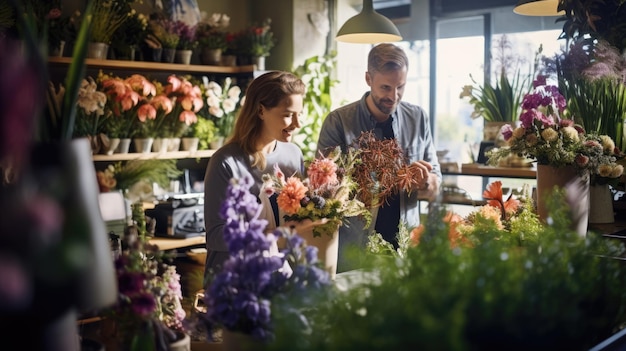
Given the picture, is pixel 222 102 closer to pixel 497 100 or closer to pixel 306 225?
pixel 497 100

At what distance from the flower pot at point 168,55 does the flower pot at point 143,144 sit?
65 cm

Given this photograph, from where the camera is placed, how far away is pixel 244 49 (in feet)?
18.2

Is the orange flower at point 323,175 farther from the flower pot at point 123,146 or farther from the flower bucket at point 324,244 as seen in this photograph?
the flower pot at point 123,146

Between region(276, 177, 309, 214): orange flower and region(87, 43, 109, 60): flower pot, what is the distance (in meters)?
2.85

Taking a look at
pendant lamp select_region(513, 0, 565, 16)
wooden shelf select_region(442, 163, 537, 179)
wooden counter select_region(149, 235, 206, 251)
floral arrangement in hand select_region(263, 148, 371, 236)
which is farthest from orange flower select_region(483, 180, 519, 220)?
wooden counter select_region(149, 235, 206, 251)

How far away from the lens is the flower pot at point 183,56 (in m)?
5.17

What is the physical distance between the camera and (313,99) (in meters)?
5.84

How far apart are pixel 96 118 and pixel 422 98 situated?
3116 millimetres

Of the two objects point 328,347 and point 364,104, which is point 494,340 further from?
point 364,104

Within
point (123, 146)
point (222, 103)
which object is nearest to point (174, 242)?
point (123, 146)

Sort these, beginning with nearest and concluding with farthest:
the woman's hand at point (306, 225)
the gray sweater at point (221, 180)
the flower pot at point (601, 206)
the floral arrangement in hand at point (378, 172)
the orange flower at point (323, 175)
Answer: the woman's hand at point (306, 225), the orange flower at point (323, 175), the floral arrangement in hand at point (378, 172), the gray sweater at point (221, 180), the flower pot at point (601, 206)

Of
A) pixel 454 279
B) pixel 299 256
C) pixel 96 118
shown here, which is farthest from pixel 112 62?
pixel 454 279

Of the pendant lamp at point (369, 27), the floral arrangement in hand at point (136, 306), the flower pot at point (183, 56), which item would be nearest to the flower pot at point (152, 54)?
the flower pot at point (183, 56)

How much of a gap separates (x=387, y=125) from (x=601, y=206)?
3.60ft
